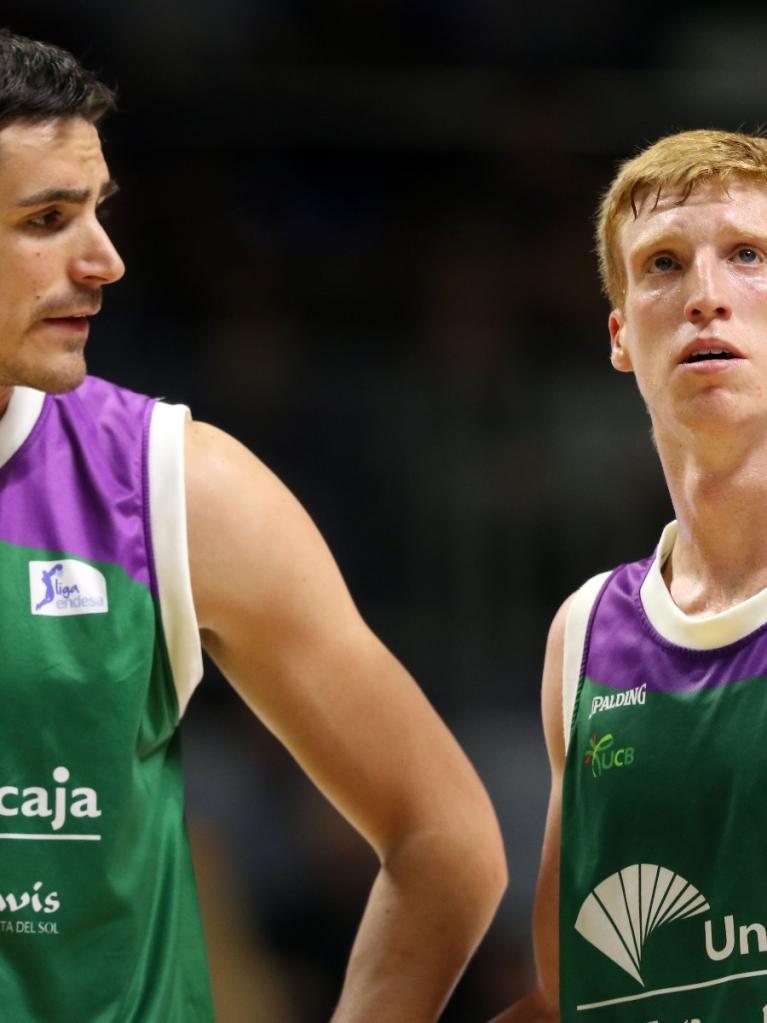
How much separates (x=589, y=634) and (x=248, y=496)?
1.90 ft

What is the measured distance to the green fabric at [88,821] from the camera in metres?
2.49

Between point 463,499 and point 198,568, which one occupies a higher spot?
point 463,499

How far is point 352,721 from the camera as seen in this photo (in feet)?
8.92

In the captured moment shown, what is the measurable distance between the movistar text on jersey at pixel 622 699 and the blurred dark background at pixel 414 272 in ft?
10.3

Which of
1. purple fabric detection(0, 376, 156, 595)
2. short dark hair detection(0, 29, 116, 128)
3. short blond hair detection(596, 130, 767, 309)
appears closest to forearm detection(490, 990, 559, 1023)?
purple fabric detection(0, 376, 156, 595)

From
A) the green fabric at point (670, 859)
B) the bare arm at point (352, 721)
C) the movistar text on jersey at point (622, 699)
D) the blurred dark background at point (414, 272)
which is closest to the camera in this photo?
the green fabric at point (670, 859)

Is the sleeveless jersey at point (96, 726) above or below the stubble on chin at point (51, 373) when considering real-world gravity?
below

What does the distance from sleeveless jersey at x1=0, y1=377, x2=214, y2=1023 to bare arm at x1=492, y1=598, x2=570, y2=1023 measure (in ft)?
1.68

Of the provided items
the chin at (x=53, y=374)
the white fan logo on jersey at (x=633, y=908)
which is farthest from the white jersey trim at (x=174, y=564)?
the white fan logo on jersey at (x=633, y=908)

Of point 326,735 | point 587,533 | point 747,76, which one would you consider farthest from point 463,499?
point 326,735

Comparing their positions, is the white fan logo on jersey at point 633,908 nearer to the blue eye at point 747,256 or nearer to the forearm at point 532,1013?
the forearm at point 532,1013

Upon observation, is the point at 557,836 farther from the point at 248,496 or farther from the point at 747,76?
the point at 747,76

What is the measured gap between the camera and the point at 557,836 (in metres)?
2.58

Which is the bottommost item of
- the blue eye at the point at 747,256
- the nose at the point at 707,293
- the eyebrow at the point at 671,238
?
the nose at the point at 707,293
